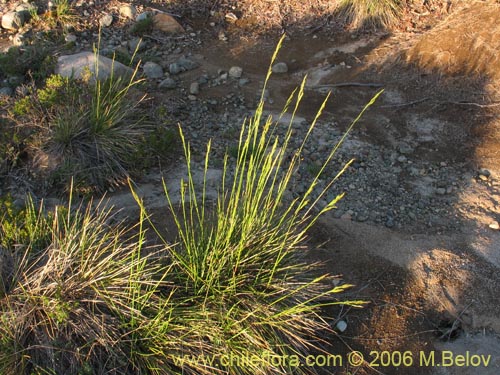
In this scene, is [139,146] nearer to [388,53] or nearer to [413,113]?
[413,113]

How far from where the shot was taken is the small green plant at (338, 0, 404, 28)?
885cm

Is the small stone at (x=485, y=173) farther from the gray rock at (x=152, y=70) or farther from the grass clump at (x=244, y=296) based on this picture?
the gray rock at (x=152, y=70)

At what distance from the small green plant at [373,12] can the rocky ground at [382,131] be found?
0.26 m

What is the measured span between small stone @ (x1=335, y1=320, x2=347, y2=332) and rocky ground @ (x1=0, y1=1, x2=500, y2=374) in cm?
5

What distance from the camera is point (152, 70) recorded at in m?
7.87

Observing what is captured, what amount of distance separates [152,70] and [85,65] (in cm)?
111

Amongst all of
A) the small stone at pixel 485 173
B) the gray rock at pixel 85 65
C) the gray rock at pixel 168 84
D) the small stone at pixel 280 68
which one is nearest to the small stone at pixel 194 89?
the gray rock at pixel 168 84

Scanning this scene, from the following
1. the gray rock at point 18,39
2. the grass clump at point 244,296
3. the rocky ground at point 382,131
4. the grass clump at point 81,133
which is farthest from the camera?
the gray rock at point 18,39

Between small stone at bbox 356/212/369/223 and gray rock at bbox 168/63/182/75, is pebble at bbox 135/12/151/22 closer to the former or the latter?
gray rock at bbox 168/63/182/75

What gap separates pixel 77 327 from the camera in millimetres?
Answer: 3512

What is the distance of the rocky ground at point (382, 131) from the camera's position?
4505 mm

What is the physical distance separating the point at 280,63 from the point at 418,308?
191 inches

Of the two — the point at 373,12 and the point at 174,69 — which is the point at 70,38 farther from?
the point at 373,12

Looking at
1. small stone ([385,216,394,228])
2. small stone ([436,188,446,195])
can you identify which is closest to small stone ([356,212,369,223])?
small stone ([385,216,394,228])
